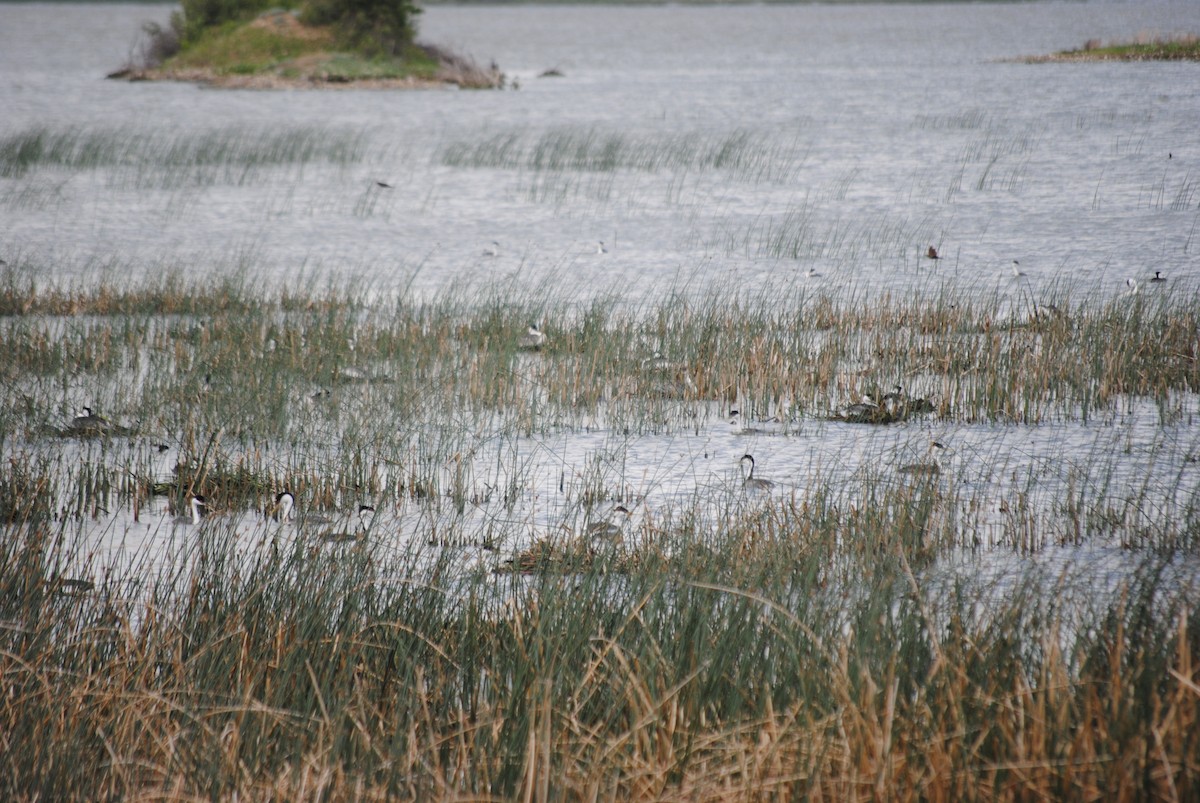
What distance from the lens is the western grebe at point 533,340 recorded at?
768cm

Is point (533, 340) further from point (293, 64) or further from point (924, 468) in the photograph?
point (293, 64)

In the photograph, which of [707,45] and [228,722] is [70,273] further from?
[707,45]

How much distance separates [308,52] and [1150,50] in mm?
27650

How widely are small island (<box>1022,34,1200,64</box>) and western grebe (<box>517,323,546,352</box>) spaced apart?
843cm

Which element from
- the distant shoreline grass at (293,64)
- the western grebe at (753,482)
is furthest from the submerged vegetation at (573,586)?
the distant shoreline grass at (293,64)

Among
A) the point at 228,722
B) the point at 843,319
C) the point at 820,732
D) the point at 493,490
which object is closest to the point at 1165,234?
the point at 843,319

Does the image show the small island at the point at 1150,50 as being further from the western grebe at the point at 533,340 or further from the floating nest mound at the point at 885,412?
the western grebe at the point at 533,340

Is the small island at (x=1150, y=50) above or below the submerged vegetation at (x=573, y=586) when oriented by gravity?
above

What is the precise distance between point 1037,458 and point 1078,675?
106 inches

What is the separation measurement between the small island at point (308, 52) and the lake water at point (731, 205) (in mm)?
6741

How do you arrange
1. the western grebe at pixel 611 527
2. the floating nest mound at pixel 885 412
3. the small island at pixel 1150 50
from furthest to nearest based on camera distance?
the small island at pixel 1150 50, the floating nest mound at pixel 885 412, the western grebe at pixel 611 527

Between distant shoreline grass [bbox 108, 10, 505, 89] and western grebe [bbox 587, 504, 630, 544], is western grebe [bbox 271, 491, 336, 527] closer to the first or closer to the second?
western grebe [bbox 587, 504, 630, 544]

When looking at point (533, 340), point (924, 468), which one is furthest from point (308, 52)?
point (924, 468)

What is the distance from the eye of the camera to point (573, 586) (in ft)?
11.4
